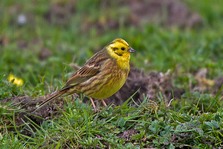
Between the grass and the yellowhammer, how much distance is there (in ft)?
0.99

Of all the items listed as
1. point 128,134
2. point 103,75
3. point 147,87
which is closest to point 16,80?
point 103,75

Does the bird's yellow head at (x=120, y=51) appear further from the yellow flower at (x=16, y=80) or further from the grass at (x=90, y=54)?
the yellow flower at (x=16, y=80)

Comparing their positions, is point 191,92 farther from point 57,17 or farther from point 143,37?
point 57,17

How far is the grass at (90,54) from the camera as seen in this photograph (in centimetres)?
641

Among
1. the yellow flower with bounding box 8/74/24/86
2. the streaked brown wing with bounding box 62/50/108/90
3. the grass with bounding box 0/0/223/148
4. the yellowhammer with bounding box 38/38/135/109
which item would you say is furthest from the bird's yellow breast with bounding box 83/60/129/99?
the yellow flower with bounding box 8/74/24/86

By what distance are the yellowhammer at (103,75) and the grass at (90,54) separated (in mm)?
303

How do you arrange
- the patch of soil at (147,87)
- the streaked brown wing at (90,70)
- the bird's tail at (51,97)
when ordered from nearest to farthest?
the bird's tail at (51,97)
the streaked brown wing at (90,70)
the patch of soil at (147,87)

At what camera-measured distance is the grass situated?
Answer: 252 inches

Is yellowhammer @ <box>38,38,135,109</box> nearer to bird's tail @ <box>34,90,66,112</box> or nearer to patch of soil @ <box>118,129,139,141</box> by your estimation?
bird's tail @ <box>34,90,66,112</box>

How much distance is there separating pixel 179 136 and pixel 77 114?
1052 mm

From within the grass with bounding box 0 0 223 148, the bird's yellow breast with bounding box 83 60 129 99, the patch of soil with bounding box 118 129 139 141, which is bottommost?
the patch of soil with bounding box 118 129 139 141

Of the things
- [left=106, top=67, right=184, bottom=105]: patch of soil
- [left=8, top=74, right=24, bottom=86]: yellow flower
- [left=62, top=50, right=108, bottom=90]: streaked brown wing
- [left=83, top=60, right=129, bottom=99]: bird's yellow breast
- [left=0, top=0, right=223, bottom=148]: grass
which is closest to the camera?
[left=0, top=0, right=223, bottom=148]: grass

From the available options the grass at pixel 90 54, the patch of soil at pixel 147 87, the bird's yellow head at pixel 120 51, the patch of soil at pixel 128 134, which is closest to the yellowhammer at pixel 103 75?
the bird's yellow head at pixel 120 51

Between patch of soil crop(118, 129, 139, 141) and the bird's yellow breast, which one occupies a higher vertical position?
the bird's yellow breast
